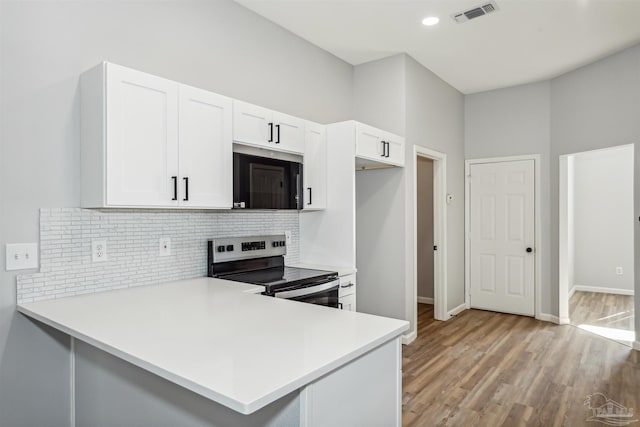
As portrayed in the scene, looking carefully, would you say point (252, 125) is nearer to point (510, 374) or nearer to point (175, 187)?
point (175, 187)

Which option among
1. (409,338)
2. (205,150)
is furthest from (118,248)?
(409,338)

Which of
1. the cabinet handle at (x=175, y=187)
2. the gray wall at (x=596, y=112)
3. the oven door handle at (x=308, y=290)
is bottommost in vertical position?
the oven door handle at (x=308, y=290)

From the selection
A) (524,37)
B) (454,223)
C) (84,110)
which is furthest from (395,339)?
(454,223)

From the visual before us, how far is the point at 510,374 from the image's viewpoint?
126 inches

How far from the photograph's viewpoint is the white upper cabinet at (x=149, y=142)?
1.96m

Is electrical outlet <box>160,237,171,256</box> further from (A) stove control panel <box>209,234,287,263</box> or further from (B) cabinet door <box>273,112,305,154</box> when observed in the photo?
(B) cabinet door <box>273,112,305,154</box>

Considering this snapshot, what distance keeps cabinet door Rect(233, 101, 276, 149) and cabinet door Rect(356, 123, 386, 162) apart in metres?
0.80

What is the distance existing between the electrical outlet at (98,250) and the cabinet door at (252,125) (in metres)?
0.99

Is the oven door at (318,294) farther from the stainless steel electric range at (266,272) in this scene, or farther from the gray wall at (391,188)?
the gray wall at (391,188)

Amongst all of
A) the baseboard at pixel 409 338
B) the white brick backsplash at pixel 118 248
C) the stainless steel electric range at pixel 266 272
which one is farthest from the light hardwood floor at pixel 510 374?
the white brick backsplash at pixel 118 248

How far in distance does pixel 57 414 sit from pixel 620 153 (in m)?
7.57

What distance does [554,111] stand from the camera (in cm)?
478

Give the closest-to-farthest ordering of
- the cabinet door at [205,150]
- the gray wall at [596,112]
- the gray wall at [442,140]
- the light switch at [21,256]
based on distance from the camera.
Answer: the light switch at [21,256] → the cabinet door at [205,150] → the gray wall at [596,112] → the gray wall at [442,140]

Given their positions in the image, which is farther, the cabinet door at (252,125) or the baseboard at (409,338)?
the baseboard at (409,338)
